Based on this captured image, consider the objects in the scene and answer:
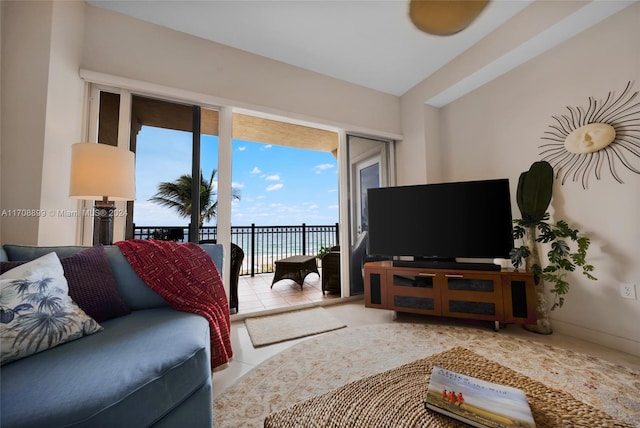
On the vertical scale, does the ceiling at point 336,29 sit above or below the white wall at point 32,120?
above

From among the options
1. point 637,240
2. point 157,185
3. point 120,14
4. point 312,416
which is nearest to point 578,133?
point 637,240

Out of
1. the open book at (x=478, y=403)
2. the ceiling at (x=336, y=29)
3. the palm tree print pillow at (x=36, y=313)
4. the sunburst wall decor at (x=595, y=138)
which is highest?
the ceiling at (x=336, y=29)

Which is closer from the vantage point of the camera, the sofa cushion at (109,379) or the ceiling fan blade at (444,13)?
the sofa cushion at (109,379)

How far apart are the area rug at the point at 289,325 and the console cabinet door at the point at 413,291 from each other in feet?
1.94

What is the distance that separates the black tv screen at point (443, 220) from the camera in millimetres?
2199

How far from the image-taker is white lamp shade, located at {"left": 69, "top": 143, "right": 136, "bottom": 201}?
1435 mm

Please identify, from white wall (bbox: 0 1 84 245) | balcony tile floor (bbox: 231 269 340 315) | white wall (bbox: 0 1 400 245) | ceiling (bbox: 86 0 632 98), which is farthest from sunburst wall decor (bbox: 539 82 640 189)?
white wall (bbox: 0 1 84 245)

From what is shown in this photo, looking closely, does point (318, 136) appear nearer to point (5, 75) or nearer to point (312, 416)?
point (5, 75)

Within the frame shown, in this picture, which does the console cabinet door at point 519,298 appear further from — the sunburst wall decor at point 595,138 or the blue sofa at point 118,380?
the blue sofa at point 118,380

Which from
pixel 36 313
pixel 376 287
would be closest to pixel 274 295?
pixel 376 287

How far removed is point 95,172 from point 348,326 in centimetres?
225

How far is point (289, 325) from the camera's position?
2.30 metres

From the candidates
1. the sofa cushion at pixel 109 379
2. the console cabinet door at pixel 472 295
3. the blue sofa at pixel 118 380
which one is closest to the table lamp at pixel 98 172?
the blue sofa at pixel 118 380

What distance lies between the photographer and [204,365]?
37.0 inches
